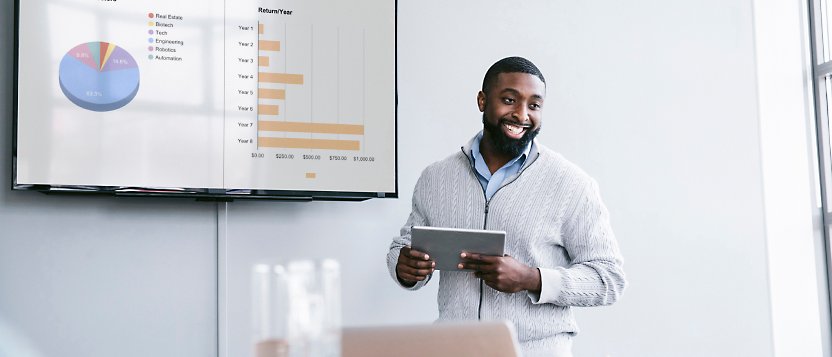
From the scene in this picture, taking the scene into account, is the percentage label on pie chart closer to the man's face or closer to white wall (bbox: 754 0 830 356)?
the man's face

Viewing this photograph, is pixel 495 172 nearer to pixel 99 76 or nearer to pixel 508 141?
pixel 508 141

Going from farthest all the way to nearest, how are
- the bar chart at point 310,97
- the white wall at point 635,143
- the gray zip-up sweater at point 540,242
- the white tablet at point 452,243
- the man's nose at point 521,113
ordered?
the white wall at point 635,143
the bar chart at point 310,97
the man's nose at point 521,113
the gray zip-up sweater at point 540,242
the white tablet at point 452,243

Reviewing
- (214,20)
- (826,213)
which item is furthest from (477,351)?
(826,213)

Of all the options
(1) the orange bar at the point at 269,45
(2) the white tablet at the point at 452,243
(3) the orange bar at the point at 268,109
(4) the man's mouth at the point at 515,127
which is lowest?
(2) the white tablet at the point at 452,243

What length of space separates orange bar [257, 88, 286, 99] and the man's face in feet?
2.52

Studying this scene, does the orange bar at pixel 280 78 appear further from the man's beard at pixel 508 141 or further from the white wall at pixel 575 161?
the man's beard at pixel 508 141

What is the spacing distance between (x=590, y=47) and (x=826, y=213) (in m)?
1.34

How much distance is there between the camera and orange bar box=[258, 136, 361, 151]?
3.45 meters

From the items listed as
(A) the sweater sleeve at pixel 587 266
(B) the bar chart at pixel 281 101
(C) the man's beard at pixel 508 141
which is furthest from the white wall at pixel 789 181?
(B) the bar chart at pixel 281 101

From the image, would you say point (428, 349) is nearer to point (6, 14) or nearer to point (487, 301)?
point (487, 301)

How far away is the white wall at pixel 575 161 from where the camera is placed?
3.30 m

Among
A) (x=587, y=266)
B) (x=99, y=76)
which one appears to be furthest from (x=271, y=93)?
(x=587, y=266)

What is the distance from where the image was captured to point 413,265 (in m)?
2.96

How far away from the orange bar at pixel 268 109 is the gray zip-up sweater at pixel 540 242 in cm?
68
